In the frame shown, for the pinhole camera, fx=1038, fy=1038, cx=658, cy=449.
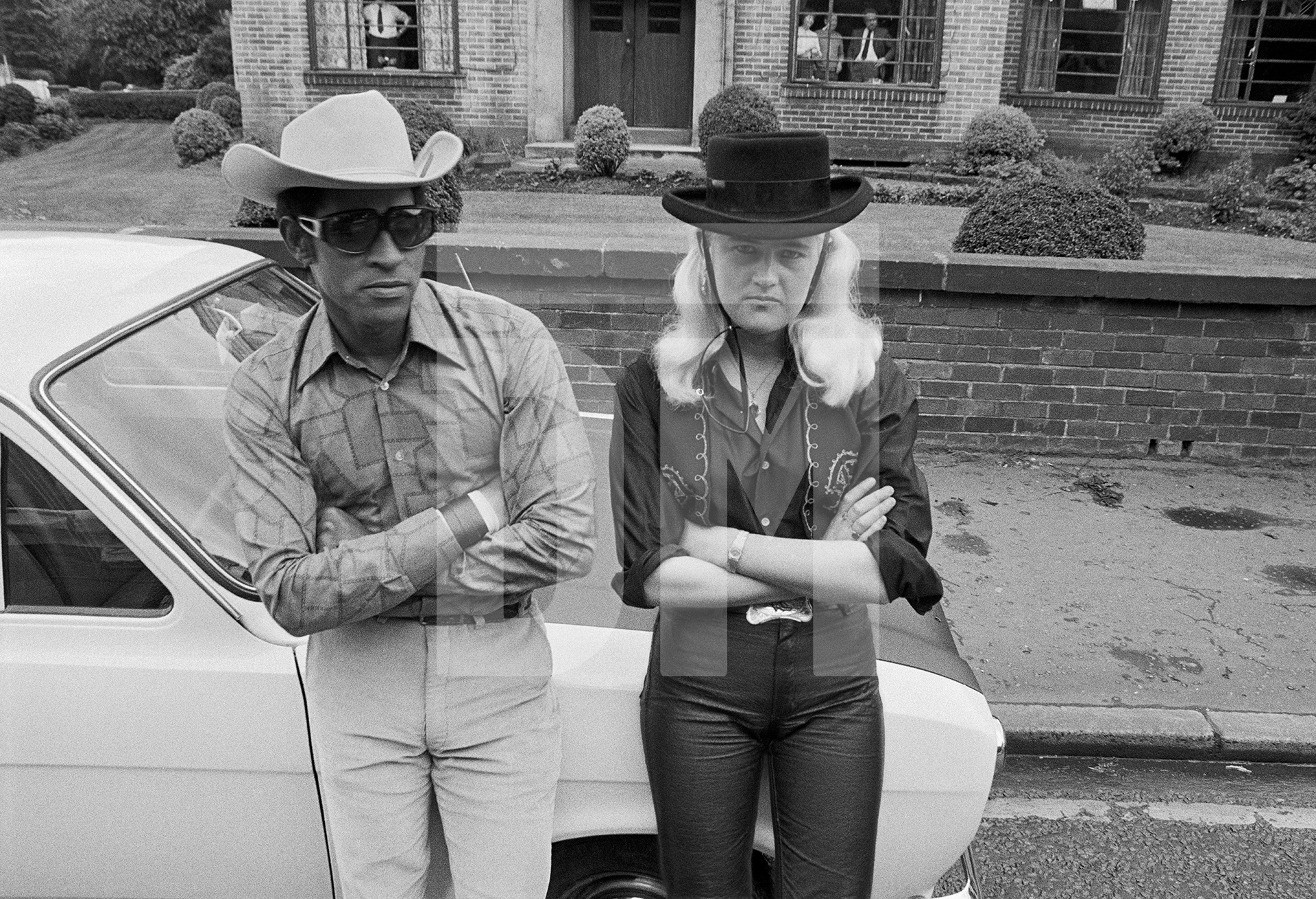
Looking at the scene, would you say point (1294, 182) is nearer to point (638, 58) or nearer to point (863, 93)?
point (863, 93)

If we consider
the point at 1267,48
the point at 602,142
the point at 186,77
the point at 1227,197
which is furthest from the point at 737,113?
the point at 186,77

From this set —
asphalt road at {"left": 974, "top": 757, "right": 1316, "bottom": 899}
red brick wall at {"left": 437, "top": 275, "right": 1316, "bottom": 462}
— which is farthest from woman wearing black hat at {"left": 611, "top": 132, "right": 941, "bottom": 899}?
red brick wall at {"left": 437, "top": 275, "right": 1316, "bottom": 462}

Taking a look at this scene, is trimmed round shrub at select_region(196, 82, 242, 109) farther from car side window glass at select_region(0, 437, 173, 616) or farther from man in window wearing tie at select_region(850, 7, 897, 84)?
car side window glass at select_region(0, 437, 173, 616)

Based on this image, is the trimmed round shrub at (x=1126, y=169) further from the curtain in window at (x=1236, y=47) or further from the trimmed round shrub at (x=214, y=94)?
the trimmed round shrub at (x=214, y=94)

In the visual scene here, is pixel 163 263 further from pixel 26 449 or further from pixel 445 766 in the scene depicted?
pixel 445 766

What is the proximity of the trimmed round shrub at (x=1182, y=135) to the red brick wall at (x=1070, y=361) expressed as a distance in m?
10.5

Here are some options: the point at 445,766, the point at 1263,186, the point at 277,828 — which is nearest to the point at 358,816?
the point at 445,766

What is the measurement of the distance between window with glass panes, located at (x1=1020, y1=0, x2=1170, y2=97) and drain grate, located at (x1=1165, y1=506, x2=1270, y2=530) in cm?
1212

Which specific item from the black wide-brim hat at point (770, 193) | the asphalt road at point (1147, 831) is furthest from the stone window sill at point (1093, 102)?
the black wide-brim hat at point (770, 193)

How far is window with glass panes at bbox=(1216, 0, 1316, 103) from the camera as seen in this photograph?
52.0 ft

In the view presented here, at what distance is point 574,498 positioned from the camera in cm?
198

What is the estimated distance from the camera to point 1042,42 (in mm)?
16000

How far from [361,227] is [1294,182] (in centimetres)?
1531

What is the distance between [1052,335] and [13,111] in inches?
897
